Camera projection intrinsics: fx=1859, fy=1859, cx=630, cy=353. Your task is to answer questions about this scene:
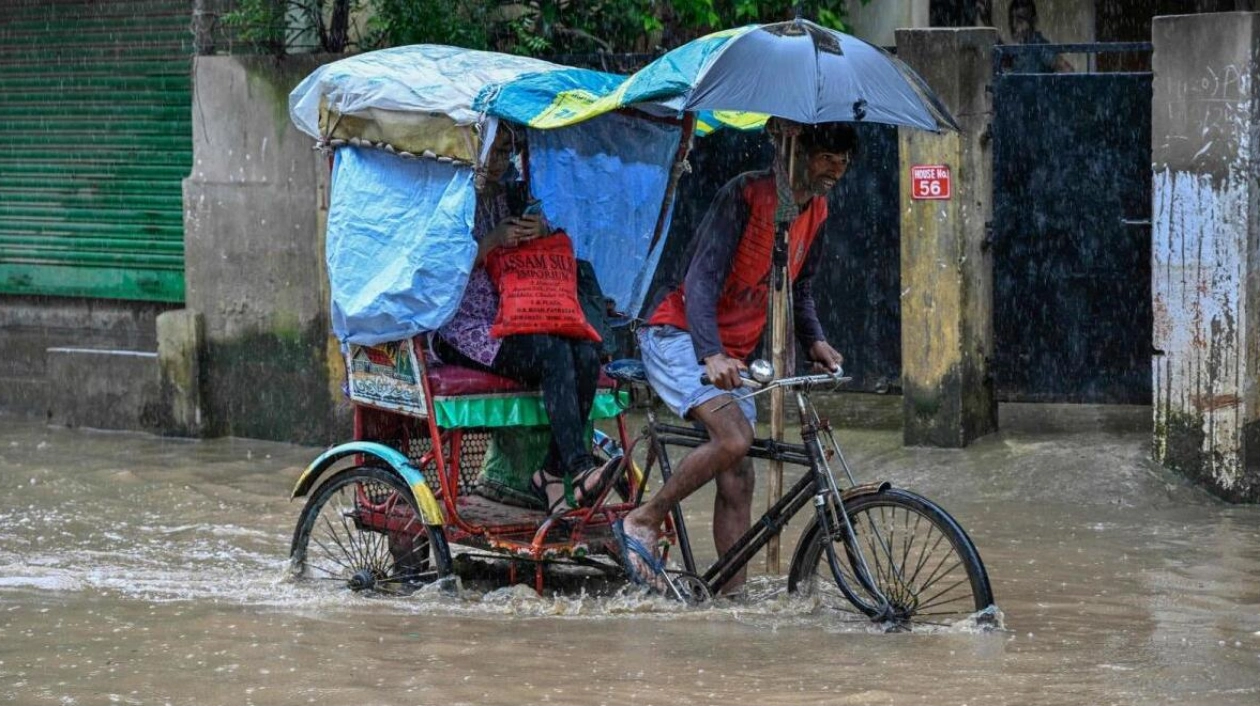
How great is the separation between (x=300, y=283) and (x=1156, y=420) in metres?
5.23

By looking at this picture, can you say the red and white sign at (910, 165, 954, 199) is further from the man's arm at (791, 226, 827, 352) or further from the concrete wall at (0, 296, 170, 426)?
the concrete wall at (0, 296, 170, 426)

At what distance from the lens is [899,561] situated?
6.45 m

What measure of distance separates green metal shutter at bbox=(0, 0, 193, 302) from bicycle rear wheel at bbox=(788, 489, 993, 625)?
784 centimetres

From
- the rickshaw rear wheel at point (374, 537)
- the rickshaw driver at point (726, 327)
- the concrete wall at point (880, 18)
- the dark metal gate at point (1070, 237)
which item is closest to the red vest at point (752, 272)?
the rickshaw driver at point (726, 327)

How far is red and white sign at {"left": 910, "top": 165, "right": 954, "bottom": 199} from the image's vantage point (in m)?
9.63

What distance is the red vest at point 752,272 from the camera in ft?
21.4

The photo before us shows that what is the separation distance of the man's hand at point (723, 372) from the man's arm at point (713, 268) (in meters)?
0.03

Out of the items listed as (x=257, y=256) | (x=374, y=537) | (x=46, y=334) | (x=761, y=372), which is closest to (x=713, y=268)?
(x=761, y=372)

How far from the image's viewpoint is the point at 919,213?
9.71 m

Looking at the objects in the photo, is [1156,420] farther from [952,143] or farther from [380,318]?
[380,318]

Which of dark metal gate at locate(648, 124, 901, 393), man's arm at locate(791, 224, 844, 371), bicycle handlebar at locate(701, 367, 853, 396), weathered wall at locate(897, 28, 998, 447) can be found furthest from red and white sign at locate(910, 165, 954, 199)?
bicycle handlebar at locate(701, 367, 853, 396)

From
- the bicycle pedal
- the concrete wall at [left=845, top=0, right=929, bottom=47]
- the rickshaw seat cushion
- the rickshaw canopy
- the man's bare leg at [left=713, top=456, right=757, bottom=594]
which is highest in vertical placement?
the concrete wall at [left=845, top=0, right=929, bottom=47]

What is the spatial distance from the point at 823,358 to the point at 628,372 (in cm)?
71

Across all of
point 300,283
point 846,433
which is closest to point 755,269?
point 846,433
